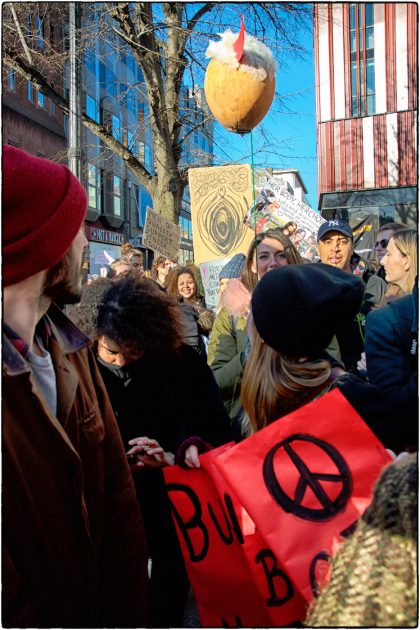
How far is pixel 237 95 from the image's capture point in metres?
3.22

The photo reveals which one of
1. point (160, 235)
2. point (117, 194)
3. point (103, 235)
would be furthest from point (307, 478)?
point (117, 194)

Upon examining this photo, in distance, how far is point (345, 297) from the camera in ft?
5.73

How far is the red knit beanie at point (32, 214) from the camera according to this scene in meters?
1.40

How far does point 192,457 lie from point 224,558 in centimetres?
36

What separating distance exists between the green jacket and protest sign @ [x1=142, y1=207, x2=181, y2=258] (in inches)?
111

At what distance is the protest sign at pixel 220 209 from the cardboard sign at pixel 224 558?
13.2 feet

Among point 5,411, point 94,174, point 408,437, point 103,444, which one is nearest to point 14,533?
point 5,411

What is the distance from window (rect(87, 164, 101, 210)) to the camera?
2873cm

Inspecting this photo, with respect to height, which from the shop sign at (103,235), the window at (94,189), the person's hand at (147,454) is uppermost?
the window at (94,189)

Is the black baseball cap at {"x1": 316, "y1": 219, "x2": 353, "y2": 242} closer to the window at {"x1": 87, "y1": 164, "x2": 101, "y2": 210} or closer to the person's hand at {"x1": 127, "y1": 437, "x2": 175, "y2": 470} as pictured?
the person's hand at {"x1": 127, "y1": 437, "x2": 175, "y2": 470}

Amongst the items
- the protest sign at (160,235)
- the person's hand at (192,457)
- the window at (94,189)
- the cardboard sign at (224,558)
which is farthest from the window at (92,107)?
the cardboard sign at (224,558)

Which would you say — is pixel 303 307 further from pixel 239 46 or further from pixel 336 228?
pixel 336 228

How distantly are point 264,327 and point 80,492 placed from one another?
74 centimetres

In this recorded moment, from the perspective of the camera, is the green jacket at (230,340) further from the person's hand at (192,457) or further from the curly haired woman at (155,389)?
the person's hand at (192,457)
